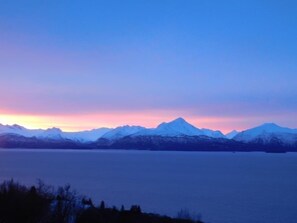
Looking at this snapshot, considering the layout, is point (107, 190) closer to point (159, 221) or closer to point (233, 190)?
point (233, 190)

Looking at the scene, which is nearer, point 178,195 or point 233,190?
point 178,195

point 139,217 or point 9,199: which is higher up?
point 9,199

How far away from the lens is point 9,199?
18797 millimetres

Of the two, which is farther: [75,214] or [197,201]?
[197,201]

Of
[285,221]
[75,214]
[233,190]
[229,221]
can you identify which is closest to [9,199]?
[75,214]

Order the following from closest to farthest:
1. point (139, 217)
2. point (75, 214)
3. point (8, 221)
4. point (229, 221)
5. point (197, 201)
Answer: point (8, 221) → point (75, 214) → point (139, 217) → point (229, 221) → point (197, 201)

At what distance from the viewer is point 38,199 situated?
18.8m

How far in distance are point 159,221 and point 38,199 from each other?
12352 mm

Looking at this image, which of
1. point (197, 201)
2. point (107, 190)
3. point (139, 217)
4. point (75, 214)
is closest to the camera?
point (75, 214)

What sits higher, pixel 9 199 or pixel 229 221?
pixel 9 199

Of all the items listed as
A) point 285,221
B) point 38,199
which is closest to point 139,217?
point 38,199

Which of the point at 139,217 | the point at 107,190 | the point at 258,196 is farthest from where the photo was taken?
the point at 107,190

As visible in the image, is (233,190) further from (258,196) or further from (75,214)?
(75,214)

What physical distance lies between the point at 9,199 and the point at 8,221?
Answer: 59.1 inches
